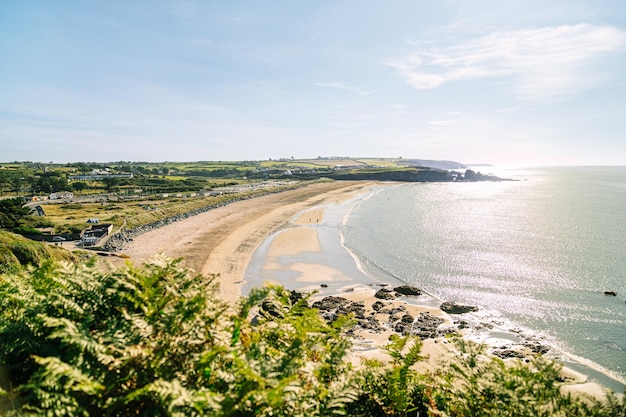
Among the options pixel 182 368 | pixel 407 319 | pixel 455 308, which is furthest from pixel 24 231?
pixel 182 368

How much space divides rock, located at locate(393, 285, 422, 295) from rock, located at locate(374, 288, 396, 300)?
2.35ft

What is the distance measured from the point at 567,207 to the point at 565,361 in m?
79.6

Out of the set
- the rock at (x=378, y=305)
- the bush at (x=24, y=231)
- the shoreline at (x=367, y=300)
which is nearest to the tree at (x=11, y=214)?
the bush at (x=24, y=231)

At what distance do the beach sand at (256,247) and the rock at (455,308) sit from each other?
0.72 metres

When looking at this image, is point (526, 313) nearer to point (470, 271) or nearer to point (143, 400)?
point (470, 271)

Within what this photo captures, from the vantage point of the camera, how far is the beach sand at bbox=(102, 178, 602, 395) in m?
21.5

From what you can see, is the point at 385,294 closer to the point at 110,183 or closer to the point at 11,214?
the point at 11,214

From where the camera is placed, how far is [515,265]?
132 ft

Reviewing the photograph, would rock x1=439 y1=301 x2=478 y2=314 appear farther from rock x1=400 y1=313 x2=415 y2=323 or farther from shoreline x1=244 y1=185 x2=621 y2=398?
rock x1=400 y1=313 x2=415 y2=323

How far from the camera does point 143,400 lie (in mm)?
4668

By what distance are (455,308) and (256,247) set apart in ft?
88.3

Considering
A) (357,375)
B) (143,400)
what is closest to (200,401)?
(143,400)

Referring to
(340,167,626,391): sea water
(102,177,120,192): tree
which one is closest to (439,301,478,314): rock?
(340,167,626,391): sea water

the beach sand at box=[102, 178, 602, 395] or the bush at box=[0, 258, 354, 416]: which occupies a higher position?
the bush at box=[0, 258, 354, 416]
